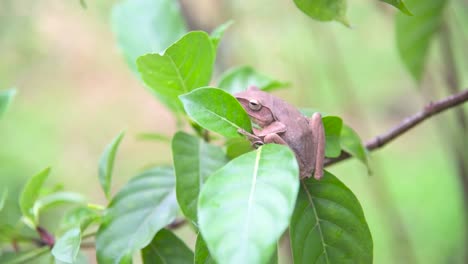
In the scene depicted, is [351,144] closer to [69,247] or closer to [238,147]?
[238,147]

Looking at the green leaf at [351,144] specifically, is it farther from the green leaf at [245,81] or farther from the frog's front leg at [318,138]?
the green leaf at [245,81]

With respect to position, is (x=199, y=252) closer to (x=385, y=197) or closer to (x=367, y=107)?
(x=385, y=197)

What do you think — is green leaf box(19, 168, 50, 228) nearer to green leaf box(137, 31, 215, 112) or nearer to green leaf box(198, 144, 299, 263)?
green leaf box(137, 31, 215, 112)

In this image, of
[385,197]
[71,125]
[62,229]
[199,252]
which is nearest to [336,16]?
[199,252]

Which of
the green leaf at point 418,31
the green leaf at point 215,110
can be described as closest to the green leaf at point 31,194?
the green leaf at point 215,110

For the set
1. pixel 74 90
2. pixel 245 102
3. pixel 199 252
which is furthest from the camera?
pixel 74 90
